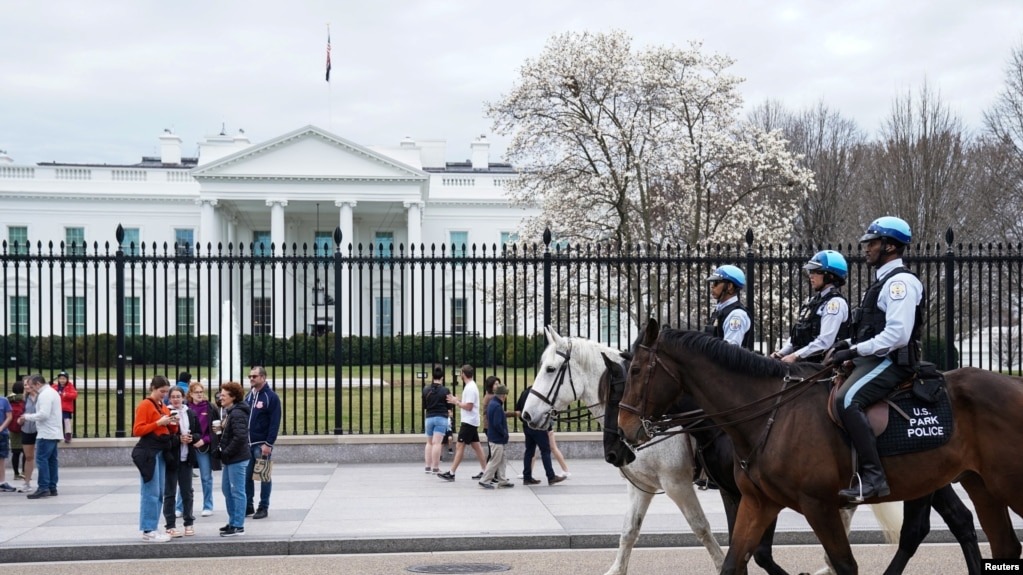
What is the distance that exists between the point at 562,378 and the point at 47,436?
305 inches

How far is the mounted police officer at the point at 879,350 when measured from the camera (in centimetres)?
638

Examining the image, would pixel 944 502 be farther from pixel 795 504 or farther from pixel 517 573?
pixel 517 573

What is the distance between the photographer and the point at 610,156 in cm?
3194

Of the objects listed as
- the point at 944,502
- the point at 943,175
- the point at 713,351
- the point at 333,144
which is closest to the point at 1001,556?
the point at 944,502

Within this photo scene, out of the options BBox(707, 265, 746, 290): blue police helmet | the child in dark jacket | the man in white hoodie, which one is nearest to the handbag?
the child in dark jacket

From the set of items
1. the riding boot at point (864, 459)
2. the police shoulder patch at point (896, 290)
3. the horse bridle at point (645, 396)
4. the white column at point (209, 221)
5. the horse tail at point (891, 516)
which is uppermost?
the white column at point (209, 221)

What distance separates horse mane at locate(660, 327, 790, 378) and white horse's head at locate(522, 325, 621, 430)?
6.35ft

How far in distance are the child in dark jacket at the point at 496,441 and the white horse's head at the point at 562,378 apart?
192 inches

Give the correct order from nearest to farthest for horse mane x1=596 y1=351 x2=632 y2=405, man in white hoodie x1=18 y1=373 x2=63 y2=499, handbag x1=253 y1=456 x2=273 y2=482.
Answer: horse mane x1=596 y1=351 x2=632 y2=405 → handbag x1=253 y1=456 x2=273 y2=482 → man in white hoodie x1=18 y1=373 x2=63 y2=499

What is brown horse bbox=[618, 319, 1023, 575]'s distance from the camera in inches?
255

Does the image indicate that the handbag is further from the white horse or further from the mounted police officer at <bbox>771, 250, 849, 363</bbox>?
the mounted police officer at <bbox>771, 250, 849, 363</bbox>

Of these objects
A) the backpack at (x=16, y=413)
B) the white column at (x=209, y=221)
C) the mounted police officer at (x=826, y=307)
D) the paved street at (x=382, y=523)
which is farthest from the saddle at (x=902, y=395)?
the white column at (x=209, y=221)

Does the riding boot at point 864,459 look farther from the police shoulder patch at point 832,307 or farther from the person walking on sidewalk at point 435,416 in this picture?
the person walking on sidewalk at point 435,416

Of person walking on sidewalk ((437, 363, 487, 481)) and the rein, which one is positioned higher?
the rein
